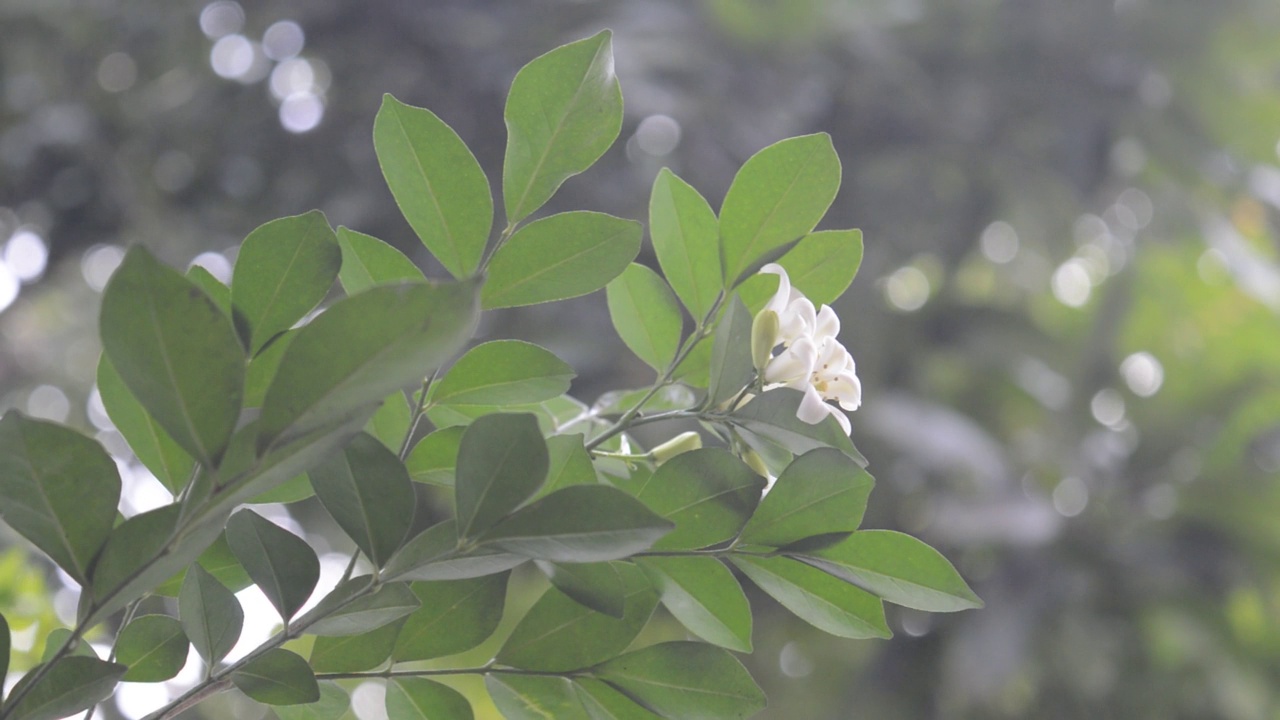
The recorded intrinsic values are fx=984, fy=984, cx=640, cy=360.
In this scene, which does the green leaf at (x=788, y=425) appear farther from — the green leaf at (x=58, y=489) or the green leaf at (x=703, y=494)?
the green leaf at (x=58, y=489)

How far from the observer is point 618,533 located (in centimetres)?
18

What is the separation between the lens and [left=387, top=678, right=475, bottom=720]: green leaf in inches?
9.1

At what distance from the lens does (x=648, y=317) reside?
297 millimetres

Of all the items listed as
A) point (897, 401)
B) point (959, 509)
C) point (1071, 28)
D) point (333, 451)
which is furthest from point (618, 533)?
point (1071, 28)

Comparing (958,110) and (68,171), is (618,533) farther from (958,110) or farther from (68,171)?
(958,110)

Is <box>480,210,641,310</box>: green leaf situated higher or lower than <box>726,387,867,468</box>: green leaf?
higher

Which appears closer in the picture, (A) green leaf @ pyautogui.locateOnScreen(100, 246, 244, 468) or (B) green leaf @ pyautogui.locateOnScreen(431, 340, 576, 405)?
(A) green leaf @ pyautogui.locateOnScreen(100, 246, 244, 468)

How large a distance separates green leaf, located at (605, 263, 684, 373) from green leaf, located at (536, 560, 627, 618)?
95 mm

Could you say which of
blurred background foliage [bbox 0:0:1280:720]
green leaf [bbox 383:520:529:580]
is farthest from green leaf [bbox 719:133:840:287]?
blurred background foliage [bbox 0:0:1280:720]

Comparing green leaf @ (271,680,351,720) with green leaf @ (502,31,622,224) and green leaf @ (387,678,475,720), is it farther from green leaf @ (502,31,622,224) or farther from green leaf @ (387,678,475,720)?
green leaf @ (502,31,622,224)

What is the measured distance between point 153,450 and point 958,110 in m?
2.19

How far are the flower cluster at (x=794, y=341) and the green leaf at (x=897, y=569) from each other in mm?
30

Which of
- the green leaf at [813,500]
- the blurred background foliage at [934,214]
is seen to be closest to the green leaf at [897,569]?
the green leaf at [813,500]

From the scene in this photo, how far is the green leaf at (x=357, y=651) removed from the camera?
230 mm
